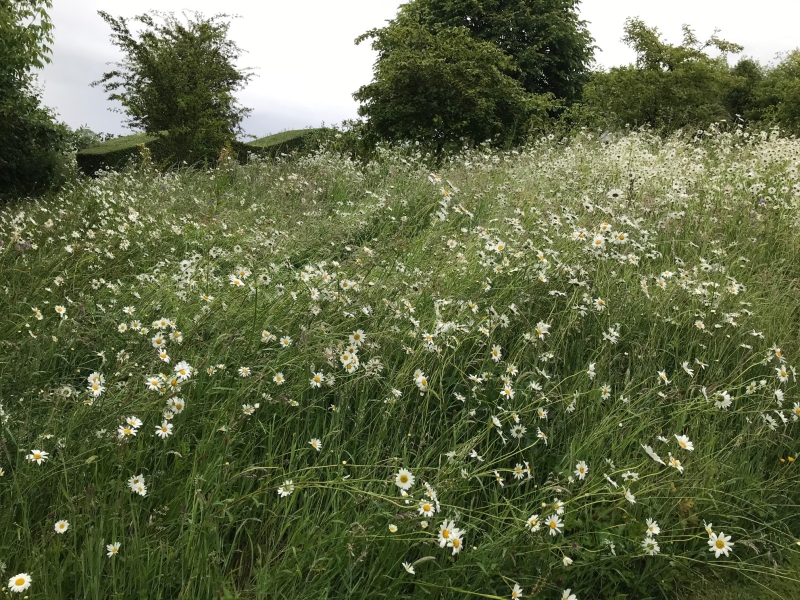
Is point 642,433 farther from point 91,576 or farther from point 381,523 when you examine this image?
point 91,576

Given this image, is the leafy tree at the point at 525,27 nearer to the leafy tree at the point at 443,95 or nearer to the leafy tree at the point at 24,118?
the leafy tree at the point at 443,95

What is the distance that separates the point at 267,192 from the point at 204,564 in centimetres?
596

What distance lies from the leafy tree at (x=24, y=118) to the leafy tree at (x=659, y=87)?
1174cm

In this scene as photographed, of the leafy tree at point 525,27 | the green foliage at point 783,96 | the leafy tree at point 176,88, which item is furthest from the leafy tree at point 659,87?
the leafy tree at point 176,88

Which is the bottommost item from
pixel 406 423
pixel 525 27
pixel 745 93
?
pixel 406 423

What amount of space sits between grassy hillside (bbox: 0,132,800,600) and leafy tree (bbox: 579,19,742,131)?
11.7 meters

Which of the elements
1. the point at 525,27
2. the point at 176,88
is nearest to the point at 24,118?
the point at 176,88

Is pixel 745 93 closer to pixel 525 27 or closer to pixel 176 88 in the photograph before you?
pixel 525 27

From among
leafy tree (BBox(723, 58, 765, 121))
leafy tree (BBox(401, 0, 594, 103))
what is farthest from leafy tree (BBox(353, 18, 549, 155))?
leafy tree (BBox(723, 58, 765, 121))

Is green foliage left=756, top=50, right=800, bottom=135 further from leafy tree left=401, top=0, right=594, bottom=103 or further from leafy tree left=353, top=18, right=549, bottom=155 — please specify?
leafy tree left=353, top=18, right=549, bottom=155

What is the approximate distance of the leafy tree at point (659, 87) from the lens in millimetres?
14727

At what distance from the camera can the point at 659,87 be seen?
14820mm

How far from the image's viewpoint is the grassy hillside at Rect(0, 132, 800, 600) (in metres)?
1.86

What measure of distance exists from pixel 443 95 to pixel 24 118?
7.79 meters
